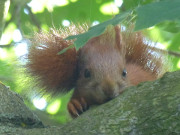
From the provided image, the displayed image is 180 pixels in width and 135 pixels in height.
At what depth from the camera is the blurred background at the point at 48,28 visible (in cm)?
310

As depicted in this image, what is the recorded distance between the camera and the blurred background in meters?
3.10

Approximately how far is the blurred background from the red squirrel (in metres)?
0.11

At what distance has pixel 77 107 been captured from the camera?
2932 millimetres

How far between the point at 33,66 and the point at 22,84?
0.61 feet

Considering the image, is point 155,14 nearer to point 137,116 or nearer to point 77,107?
point 137,116

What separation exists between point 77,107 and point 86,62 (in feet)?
1.53

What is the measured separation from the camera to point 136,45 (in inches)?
132

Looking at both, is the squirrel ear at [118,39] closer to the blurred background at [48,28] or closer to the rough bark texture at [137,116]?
the blurred background at [48,28]

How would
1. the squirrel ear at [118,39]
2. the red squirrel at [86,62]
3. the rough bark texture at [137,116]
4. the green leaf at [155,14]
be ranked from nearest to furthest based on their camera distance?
the green leaf at [155,14] < the rough bark texture at [137,116] < the red squirrel at [86,62] < the squirrel ear at [118,39]

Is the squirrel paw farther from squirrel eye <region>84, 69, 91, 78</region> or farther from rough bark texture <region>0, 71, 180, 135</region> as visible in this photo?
rough bark texture <region>0, 71, 180, 135</region>

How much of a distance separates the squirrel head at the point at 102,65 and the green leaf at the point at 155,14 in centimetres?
155

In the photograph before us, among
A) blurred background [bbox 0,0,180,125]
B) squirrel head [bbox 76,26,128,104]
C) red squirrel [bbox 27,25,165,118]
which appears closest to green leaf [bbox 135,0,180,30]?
blurred background [bbox 0,0,180,125]

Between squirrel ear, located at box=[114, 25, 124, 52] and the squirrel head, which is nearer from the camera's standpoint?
the squirrel head

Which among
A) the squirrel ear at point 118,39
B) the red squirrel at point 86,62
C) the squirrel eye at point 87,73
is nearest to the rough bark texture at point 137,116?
the red squirrel at point 86,62
